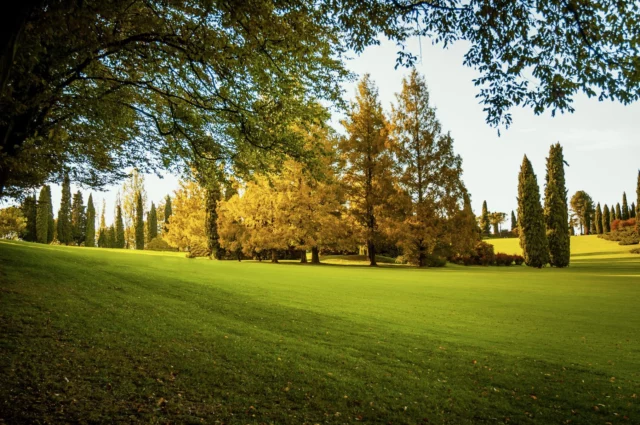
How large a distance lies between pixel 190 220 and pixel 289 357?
3543 centimetres

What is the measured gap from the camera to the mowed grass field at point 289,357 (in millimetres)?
4977

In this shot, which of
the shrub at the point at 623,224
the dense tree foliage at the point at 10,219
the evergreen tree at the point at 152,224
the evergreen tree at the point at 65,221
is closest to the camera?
the dense tree foliage at the point at 10,219

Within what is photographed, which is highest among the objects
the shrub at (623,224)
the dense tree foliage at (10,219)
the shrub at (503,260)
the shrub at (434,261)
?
the dense tree foliage at (10,219)

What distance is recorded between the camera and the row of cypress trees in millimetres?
38312

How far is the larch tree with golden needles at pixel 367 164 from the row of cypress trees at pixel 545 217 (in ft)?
57.0

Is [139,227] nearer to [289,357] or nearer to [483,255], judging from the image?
[483,255]

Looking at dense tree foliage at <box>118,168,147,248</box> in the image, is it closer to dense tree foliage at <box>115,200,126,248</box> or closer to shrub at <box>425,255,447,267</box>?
dense tree foliage at <box>115,200,126,248</box>

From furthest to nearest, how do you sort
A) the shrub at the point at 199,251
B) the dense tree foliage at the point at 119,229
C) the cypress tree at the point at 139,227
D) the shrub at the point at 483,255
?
the dense tree foliage at the point at 119,229
the cypress tree at the point at 139,227
the shrub at the point at 199,251
the shrub at the point at 483,255

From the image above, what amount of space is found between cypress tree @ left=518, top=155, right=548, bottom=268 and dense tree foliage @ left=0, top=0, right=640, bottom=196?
35.7 metres

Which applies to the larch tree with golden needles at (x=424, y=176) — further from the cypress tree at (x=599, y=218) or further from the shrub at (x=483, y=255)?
the cypress tree at (x=599, y=218)

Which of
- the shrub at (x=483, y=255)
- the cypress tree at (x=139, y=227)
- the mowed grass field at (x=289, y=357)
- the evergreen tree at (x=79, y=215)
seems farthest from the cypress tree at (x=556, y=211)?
the evergreen tree at (x=79, y=215)

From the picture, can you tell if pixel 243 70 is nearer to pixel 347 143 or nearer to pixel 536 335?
pixel 536 335

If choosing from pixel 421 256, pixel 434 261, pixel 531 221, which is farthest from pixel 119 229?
pixel 531 221

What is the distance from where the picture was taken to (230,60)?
6871mm
